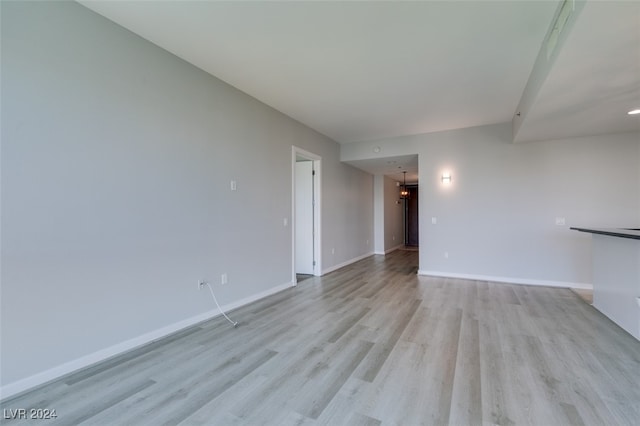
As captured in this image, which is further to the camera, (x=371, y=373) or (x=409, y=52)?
(x=409, y=52)

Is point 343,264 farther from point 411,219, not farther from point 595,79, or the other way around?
point 411,219

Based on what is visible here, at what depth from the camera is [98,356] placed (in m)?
2.24

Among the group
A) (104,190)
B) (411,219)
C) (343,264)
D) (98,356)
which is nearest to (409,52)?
(104,190)

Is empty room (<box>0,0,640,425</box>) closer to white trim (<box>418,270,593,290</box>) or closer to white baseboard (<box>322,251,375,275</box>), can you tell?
white trim (<box>418,270,593,290</box>)

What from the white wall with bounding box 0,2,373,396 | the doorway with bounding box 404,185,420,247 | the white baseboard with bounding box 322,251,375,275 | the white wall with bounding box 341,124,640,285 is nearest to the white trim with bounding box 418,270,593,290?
the white wall with bounding box 341,124,640,285

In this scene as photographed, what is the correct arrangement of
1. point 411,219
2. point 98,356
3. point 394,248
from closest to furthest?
point 98,356 → point 394,248 → point 411,219

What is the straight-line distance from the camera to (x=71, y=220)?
210 cm

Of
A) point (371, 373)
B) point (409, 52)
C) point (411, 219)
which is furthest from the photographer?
point (411, 219)

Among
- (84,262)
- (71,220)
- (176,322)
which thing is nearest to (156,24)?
(71,220)

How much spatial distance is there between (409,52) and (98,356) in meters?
3.80

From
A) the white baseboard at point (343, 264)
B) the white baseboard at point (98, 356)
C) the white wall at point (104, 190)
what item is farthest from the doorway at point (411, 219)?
the white baseboard at point (98, 356)

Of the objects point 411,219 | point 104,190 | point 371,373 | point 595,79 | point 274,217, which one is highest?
point 595,79

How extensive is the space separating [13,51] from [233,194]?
6.76 feet

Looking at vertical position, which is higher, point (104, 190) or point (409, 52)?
point (409, 52)
